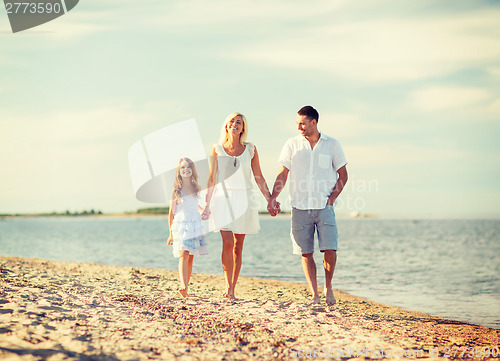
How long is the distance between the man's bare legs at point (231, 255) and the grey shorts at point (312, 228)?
2.22 ft

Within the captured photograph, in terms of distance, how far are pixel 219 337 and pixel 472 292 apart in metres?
8.50

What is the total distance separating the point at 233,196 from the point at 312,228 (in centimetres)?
103

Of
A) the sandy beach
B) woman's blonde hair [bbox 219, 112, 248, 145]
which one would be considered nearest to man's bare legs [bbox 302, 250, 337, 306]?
the sandy beach

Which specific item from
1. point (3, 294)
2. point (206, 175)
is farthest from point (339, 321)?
point (3, 294)

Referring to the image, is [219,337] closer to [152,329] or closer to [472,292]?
[152,329]

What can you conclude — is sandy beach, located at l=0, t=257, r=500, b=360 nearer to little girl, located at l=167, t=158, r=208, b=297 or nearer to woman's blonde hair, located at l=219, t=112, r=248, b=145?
little girl, located at l=167, t=158, r=208, b=297

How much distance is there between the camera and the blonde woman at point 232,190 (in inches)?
224

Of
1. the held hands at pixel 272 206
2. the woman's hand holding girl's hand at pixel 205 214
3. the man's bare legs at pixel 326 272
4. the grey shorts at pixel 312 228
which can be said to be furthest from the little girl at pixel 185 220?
the man's bare legs at pixel 326 272

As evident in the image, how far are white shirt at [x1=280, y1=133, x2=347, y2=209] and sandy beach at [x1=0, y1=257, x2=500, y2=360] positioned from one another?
1269 mm

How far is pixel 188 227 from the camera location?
5805 millimetres

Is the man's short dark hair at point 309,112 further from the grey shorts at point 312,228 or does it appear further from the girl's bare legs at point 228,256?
the girl's bare legs at point 228,256

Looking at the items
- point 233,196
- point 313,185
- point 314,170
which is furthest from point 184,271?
point 314,170

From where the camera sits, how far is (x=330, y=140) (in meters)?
5.68

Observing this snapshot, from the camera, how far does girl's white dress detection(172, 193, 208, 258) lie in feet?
19.0
